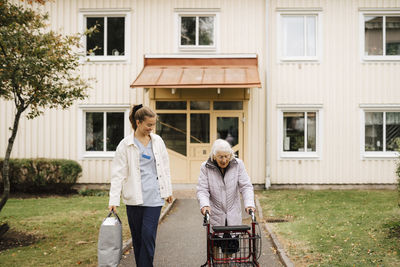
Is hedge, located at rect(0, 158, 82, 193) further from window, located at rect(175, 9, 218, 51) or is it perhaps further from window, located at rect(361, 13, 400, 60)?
window, located at rect(361, 13, 400, 60)

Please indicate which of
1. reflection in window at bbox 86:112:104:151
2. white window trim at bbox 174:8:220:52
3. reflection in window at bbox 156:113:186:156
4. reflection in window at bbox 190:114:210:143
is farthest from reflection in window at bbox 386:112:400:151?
reflection in window at bbox 86:112:104:151

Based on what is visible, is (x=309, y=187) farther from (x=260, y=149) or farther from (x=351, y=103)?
(x=351, y=103)

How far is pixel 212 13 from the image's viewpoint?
13672 mm

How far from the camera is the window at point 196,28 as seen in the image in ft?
45.1

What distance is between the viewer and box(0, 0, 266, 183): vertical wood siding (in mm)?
13555

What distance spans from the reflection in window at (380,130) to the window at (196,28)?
6354 mm

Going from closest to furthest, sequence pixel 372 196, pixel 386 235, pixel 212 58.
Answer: pixel 386 235
pixel 372 196
pixel 212 58

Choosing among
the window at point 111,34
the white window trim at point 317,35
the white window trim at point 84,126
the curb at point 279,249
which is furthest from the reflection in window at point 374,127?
the window at point 111,34

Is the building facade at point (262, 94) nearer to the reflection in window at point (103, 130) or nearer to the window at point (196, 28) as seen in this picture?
the window at point (196, 28)

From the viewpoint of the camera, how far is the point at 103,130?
1389 cm

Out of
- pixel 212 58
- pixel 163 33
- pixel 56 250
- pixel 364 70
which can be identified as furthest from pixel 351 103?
pixel 56 250

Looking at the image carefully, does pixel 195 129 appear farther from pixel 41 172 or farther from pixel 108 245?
pixel 108 245

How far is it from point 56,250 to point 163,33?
9148 millimetres

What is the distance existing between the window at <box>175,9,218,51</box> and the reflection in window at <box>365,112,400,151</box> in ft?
20.8
